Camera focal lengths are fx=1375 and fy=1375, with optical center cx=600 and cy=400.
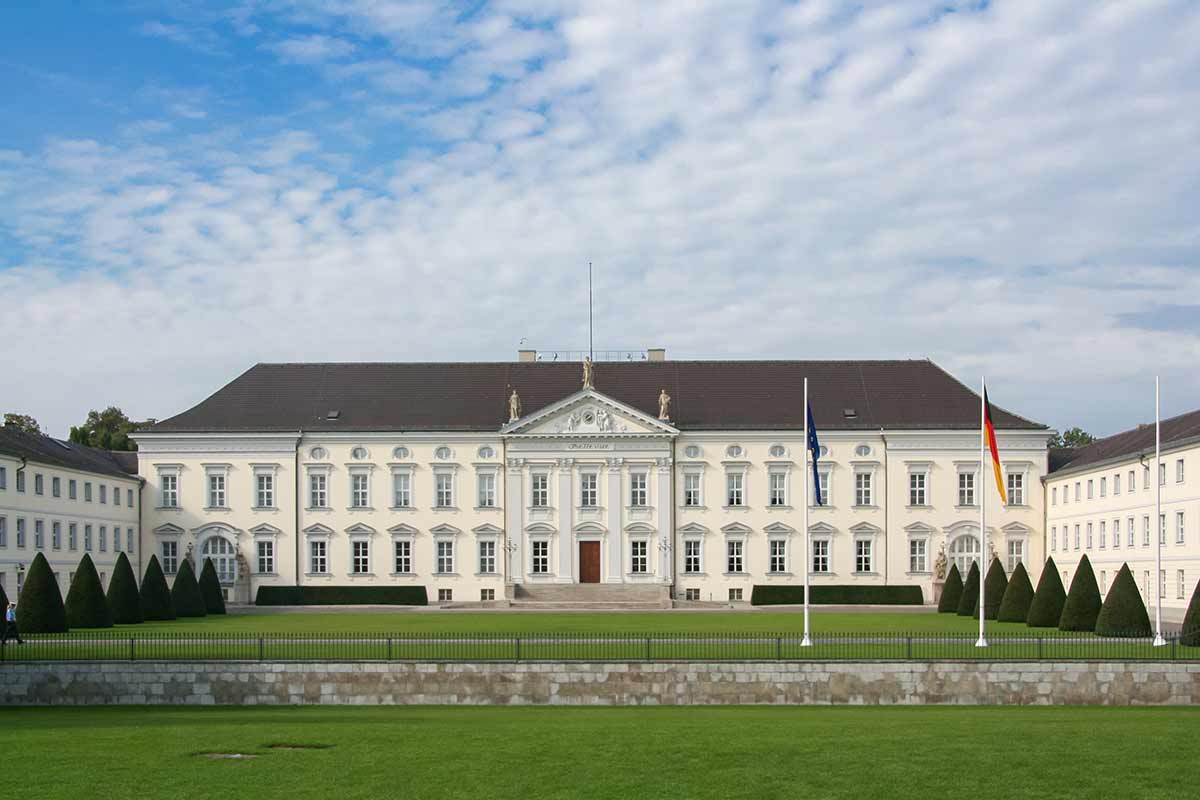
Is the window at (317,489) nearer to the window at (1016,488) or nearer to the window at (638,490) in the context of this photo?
the window at (638,490)

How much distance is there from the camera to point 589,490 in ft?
224

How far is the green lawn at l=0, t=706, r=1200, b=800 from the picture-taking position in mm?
18406

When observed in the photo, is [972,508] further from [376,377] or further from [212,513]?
[212,513]

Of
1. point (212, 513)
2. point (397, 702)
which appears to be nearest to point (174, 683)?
point (397, 702)

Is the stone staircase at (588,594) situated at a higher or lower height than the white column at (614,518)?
lower

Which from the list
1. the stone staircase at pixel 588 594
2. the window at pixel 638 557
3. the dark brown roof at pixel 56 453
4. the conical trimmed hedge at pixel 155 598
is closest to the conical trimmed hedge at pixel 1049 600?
the stone staircase at pixel 588 594

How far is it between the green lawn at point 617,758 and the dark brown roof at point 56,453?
33.0 meters

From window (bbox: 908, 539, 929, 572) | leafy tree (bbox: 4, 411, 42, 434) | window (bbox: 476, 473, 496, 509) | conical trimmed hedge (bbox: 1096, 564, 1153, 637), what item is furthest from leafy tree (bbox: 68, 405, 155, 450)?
conical trimmed hedge (bbox: 1096, 564, 1153, 637)

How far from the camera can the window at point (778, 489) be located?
67.8 metres

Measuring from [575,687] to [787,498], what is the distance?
37582 millimetres

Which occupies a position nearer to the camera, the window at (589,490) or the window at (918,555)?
the window at (918,555)

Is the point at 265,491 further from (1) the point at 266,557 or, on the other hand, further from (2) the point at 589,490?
(2) the point at 589,490

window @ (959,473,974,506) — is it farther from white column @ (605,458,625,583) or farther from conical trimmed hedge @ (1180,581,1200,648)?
conical trimmed hedge @ (1180,581,1200,648)

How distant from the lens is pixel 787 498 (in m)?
67.9
